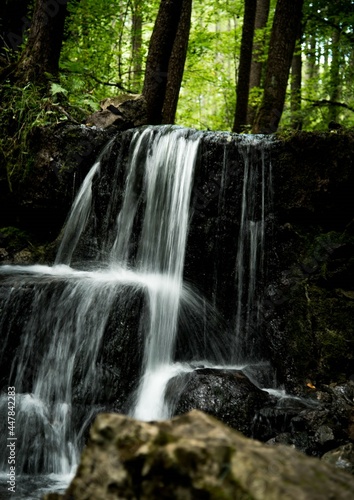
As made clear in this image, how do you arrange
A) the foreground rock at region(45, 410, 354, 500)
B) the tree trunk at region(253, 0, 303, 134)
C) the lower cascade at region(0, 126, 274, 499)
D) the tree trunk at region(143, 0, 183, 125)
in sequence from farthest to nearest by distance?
the tree trunk at region(143, 0, 183, 125) → the tree trunk at region(253, 0, 303, 134) → the lower cascade at region(0, 126, 274, 499) → the foreground rock at region(45, 410, 354, 500)

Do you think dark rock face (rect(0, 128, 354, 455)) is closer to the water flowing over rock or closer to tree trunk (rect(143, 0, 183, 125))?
the water flowing over rock

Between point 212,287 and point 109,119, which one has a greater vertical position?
point 109,119

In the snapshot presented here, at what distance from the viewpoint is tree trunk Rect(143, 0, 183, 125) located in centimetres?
Result: 838

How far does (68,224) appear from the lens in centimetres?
697

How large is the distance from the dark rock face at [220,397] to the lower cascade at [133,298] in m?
0.16

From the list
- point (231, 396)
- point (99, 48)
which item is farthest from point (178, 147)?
point (99, 48)

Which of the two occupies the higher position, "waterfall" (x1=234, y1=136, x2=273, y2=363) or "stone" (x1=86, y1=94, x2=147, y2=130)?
"stone" (x1=86, y1=94, x2=147, y2=130)

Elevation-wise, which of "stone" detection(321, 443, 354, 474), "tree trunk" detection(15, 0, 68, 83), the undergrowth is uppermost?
"tree trunk" detection(15, 0, 68, 83)

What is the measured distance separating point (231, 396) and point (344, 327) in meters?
1.80

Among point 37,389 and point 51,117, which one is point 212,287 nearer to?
point 37,389

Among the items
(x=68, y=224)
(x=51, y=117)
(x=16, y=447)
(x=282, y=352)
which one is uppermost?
(x=51, y=117)

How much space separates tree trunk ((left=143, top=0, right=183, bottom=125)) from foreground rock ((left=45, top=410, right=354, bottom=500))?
7.14 meters

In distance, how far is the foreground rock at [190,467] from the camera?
1.67 meters

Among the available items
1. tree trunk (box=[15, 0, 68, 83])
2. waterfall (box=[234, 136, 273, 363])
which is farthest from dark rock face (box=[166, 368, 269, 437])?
tree trunk (box=[15, 0, 68, 83])
